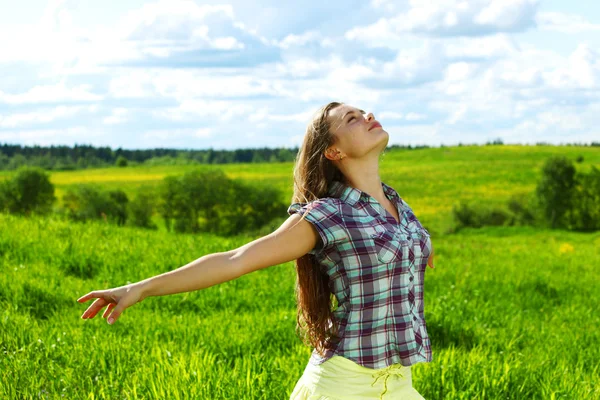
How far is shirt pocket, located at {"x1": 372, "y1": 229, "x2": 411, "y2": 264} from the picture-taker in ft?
11.5

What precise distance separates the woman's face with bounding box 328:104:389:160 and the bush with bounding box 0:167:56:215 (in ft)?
245

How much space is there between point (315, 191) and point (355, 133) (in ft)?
1.29

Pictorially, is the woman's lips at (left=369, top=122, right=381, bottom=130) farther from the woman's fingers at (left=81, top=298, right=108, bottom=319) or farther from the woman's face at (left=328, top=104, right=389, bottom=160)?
the woman's fingers at (left=81, top=298, right=108, bottom=319)

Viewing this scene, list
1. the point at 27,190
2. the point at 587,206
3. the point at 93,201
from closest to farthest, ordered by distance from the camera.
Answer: the point at 27,190 → the point at 587,206 → the point at 93,201

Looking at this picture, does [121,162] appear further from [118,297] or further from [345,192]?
[118,297]

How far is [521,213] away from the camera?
272 ft

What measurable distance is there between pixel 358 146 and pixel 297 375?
2293 millimetres

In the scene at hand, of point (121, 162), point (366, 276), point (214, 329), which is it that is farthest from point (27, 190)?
point (121, 162)

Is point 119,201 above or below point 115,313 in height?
below

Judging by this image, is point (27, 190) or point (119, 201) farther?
point (119, 201)

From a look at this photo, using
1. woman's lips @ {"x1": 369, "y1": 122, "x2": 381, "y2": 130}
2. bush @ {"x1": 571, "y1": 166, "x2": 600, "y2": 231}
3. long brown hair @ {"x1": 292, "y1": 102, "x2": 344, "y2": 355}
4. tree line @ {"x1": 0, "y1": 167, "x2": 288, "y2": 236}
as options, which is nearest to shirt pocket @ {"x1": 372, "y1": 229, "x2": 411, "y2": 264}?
long brown hair @ {"x1": 292, "y1": 102, "x2": 344, "y2": 355}

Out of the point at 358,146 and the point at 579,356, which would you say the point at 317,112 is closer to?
the point at 358,146

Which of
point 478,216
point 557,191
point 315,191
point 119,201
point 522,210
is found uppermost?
point 315,191

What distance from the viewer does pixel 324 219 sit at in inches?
137
